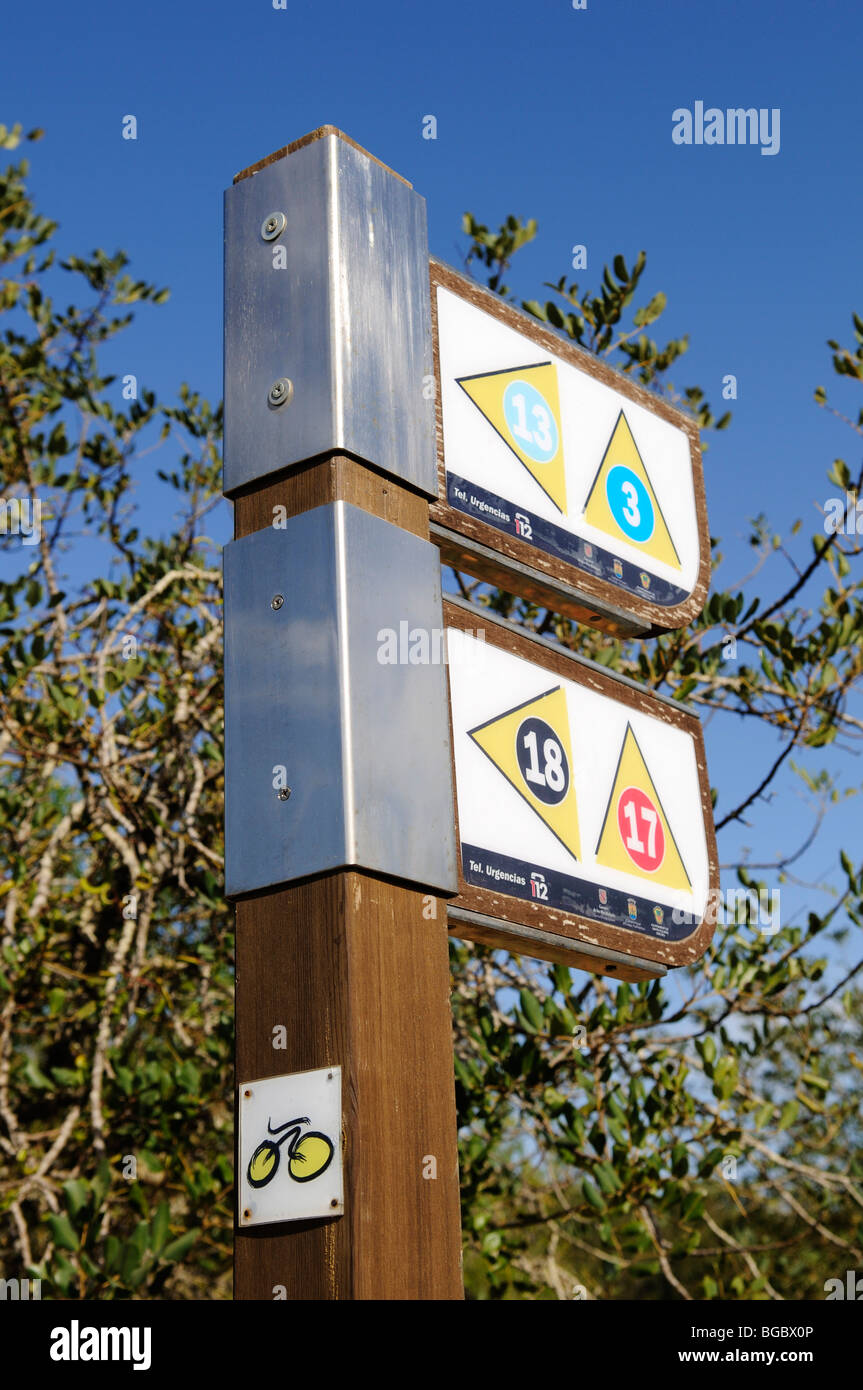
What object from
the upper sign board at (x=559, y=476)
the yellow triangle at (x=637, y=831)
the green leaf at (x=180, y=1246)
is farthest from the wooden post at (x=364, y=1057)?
the green leaf at (x=180, y=1246)

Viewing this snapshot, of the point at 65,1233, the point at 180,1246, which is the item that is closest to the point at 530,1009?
the point at 180,1246

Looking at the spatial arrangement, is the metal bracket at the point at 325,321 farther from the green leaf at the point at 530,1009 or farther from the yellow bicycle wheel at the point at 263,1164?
the green leaf at the point at 530,1009

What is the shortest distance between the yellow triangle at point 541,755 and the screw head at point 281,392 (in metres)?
0.58

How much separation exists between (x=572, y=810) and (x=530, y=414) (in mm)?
749

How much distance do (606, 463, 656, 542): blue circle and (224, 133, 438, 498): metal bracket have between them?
63 cm

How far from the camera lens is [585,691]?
2438 millimetres

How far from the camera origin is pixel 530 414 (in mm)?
2508

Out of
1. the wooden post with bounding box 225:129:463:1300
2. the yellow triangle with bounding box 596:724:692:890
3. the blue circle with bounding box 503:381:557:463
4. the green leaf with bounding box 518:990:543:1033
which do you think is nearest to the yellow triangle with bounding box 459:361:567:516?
the blue circle with bounding box 503:381:557:463

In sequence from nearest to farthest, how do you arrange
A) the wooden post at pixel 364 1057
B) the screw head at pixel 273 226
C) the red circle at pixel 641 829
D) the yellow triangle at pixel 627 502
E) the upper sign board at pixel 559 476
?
the wooden post at pixel 364 1057, the screw head at pixel 273 226, the upper sign board at pixel 559 476, the red circle at pixel 641 829, the yellow triangle at pixel 627 502

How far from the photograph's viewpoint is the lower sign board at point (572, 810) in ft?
6.75
